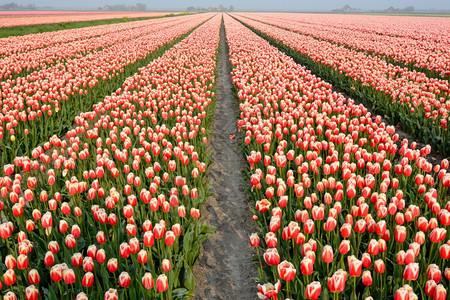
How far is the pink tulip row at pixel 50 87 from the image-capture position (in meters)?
7.77

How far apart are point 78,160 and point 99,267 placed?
2730mm

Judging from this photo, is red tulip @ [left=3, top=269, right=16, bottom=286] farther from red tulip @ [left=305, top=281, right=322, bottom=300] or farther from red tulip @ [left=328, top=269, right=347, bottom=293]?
red tulip @ [left=328, top=269, right=347, bottom=293]

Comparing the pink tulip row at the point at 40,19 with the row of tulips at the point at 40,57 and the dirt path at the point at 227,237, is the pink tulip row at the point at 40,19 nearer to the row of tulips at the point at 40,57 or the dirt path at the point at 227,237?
the row of tulips at the point at 40,57

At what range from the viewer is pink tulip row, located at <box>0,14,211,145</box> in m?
7.77

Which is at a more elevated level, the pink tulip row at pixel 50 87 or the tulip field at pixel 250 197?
the pink tulip row at pixel 50 87

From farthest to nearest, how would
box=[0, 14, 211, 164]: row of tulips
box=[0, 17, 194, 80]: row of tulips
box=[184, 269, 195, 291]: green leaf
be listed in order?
box=[0, 17, 194, 80]: row of tulips
box=[0, 14, 211, 164]: row of tulips
box=[184, 269, 195, 291]: green leaf

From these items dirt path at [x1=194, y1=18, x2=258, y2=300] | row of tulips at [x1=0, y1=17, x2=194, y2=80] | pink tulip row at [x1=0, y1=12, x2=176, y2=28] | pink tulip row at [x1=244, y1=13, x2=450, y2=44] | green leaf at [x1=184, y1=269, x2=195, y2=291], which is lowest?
dirt path at [x1=194, y1=18, x2=258, y2=300]

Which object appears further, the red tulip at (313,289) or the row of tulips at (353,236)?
the row of tulips at (353,236)

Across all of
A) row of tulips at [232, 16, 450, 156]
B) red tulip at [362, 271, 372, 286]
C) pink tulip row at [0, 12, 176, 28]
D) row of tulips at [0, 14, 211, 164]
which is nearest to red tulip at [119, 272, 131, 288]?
red tulip at [362, 271, 372, 286]

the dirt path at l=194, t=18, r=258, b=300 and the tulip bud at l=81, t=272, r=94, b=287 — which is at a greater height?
the tulip bud at l=81, t=272, r=94, b=287

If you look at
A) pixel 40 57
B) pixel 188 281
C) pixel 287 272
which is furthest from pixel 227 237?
pixel 40 57

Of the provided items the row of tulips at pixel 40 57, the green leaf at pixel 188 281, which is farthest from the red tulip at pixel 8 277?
the row of tulips at pixel 40 57

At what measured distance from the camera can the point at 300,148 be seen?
20.3ft

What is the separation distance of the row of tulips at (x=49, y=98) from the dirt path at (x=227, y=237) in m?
3.91
